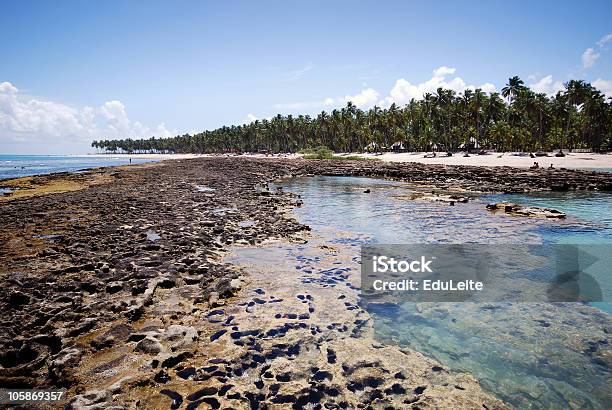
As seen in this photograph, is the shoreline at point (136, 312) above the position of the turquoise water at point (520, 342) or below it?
above

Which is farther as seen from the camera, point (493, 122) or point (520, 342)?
point (493, 122)

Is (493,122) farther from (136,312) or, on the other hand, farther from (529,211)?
(136,312)

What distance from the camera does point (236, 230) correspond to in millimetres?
18531

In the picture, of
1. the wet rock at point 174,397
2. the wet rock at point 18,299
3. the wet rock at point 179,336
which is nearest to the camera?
the wet rock at point 174,397

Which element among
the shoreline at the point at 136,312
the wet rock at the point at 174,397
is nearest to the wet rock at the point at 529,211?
Answer: the shoreline at the point at 136,312

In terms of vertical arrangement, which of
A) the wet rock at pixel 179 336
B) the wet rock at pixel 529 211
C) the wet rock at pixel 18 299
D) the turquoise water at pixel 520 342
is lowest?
the turquoise water at pixel 520 342

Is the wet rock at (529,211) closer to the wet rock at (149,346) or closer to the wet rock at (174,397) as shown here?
the wet rock at (149,346)

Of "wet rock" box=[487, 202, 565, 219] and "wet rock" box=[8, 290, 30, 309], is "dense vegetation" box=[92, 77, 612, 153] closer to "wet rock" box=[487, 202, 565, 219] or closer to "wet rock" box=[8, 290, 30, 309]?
"wet rock" box=[487, 202, 565, 219]

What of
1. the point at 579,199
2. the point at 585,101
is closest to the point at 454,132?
the point at 585,101

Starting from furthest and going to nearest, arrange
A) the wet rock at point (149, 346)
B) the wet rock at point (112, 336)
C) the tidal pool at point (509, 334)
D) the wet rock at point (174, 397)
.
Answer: the wet rock at point (112, 336)
the wet rock at point (149, 346)
the tidal pool at point (509, 334)
the wet rock at point (174, 397)

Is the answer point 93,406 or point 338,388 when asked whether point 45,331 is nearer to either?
point 93,406

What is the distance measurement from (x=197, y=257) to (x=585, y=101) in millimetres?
127004

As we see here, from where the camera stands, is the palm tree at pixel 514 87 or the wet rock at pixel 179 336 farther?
the palm tree at pixel 514 87

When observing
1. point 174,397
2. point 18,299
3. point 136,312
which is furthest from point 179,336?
point 18,299
